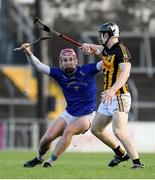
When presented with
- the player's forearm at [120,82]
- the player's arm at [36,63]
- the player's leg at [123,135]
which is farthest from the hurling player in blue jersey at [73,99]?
the player's forearm at [120,82]

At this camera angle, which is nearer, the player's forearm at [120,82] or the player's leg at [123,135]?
the player's forearm at [120,82]

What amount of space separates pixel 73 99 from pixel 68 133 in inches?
24.2

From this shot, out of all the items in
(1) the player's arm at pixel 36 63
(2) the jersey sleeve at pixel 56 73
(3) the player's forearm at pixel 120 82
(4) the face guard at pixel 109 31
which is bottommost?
(3) the player's forearm at pixel 120 82

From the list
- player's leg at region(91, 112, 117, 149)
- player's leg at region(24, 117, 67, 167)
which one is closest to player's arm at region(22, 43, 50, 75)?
player's leg at region(24, 117, 67, 167)

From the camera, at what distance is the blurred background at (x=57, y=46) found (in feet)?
130

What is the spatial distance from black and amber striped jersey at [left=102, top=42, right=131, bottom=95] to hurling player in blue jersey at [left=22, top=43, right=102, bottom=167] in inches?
18.6

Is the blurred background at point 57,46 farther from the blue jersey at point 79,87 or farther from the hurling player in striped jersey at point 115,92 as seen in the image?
the hurling player in striped jersey at point 115,92

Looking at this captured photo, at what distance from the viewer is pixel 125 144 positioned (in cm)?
1526

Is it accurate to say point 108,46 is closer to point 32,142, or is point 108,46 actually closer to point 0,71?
point 32,142

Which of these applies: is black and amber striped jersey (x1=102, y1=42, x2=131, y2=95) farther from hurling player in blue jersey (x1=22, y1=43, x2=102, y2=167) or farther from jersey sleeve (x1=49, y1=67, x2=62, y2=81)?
jersey sleeve (x1=49, y1=67, x2=62, y2=81)

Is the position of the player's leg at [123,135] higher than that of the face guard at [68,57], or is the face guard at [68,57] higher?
the face guard at [68,57]

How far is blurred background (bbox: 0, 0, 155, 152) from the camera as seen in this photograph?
130ft

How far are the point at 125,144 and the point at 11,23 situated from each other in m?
30.0

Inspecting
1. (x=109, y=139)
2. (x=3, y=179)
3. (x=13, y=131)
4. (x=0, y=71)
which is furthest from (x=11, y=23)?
(x=3, y=179)
